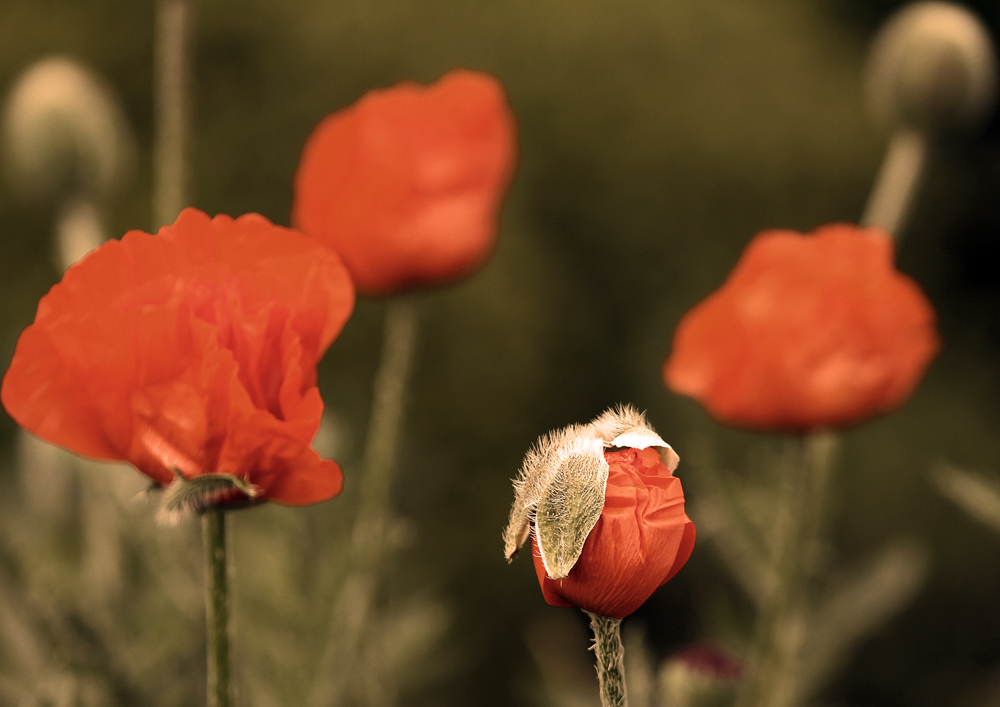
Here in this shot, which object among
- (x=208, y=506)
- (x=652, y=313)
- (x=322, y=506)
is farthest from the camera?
(x=652, y=313)

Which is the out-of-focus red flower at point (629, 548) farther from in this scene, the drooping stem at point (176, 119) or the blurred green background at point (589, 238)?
the blurred green background at point (589, 238)

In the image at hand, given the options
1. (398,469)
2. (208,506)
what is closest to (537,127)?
(398,469)

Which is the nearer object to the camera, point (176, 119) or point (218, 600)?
point (218, 600)

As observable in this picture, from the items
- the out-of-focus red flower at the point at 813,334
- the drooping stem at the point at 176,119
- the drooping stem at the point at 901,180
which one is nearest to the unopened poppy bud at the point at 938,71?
the drooping stem at the point at 901,180

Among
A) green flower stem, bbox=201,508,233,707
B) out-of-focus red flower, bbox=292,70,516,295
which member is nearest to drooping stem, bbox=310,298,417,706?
out-of-focus red flower, bbox=292,70,516,295

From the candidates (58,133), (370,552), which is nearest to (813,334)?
(370,552)

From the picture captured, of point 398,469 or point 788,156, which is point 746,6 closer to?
point 788,156

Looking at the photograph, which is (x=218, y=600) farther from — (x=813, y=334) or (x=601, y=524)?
(x=813, y=334)
